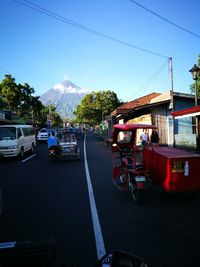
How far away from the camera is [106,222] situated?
17.0 ft

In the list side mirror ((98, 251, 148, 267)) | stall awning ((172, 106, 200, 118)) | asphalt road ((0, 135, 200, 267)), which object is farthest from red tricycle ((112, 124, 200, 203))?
stall awning ((172, 106, 200, 118))

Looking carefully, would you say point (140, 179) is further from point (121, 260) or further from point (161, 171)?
point (121, 260)

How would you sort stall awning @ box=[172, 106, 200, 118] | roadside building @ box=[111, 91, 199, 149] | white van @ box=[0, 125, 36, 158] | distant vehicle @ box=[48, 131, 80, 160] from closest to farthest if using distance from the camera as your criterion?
1. stall awning @ box=[172, 106, 200, 118]
2. distant vehicle @ box=[48, 131, 80, 160]
3. white van @ box=[0, 125, 36, 158]
4. roadside building @ box=[111, 91, 199, 149]

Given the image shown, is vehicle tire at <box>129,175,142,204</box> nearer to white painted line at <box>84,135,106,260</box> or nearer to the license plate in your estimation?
the license plate

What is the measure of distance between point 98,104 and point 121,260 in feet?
254

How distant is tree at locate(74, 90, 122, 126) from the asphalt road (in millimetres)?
67710

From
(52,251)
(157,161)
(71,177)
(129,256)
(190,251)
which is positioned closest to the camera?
(129,256)

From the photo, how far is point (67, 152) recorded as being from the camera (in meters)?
15.5

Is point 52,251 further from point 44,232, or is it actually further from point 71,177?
point 71,177

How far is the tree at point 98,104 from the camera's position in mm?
75188

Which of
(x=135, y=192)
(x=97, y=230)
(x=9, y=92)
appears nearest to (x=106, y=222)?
(x=97, y=230)

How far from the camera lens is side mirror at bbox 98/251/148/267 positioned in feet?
7.90

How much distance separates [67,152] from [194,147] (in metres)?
9.20

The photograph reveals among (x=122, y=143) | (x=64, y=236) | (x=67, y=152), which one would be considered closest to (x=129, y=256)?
(x=64, y=236)
